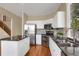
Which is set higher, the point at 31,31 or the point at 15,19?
the point at 15,19

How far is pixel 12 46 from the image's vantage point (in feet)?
8.16

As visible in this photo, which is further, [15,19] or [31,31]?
[31,31]

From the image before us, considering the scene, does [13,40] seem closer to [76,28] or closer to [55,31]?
[76,28]

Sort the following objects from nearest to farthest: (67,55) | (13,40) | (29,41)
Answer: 1. (67,55)
2. (13,40)
3. (29,41)

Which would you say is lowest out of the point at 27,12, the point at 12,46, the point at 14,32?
the point at 12,46

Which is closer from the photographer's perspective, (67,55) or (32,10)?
(67,55)

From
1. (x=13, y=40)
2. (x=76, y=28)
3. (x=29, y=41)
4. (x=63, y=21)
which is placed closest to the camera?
(x=76, y=28)

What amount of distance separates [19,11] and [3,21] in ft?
1.08

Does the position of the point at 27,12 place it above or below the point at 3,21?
above

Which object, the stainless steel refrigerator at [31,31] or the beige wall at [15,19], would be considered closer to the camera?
the beige wall at [15,19]

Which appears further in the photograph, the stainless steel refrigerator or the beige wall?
the stainless steel refrigerator

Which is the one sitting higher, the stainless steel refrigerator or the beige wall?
the beige wall

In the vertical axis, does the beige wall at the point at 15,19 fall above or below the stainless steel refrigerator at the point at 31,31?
above

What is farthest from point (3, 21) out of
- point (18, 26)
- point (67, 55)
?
point (67, 55)
